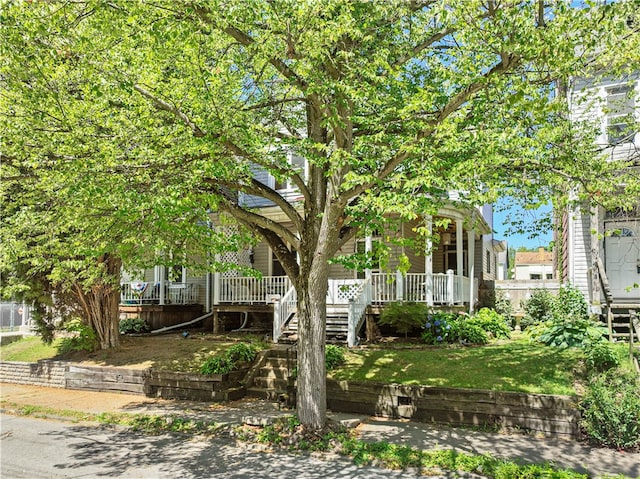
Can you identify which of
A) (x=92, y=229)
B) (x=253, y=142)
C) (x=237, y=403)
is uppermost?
(x=253, y=142)

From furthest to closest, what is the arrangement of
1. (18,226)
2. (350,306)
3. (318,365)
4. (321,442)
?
(350,306) < (18,226) < (318,365) < (321,442)

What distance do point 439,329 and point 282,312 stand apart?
448 cm

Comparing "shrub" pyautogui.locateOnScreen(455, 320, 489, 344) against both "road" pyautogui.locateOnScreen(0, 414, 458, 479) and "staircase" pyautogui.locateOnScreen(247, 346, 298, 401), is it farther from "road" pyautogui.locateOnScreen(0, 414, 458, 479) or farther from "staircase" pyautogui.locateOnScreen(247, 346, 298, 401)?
"road" pyautogui.locateOnScreen(0, 414, 458, 479)

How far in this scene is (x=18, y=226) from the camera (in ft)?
35.9

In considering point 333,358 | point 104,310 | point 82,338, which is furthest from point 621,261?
point 82,338

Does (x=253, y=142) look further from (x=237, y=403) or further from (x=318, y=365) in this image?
(x=237, y=403)

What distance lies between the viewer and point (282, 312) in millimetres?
15125

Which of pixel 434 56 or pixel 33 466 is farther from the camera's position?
pixel 434 56

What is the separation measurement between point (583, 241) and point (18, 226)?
47.3ft

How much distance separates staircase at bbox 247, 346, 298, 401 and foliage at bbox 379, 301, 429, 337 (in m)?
2.97

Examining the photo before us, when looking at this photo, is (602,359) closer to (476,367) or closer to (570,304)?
(476,367)

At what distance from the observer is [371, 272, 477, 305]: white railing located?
49.3 ft

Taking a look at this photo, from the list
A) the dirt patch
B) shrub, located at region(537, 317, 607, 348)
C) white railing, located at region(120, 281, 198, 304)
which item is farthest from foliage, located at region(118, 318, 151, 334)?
shrub, located at region(537, 317, 607, 348)

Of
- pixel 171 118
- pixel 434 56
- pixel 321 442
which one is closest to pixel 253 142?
pixel 171 118
